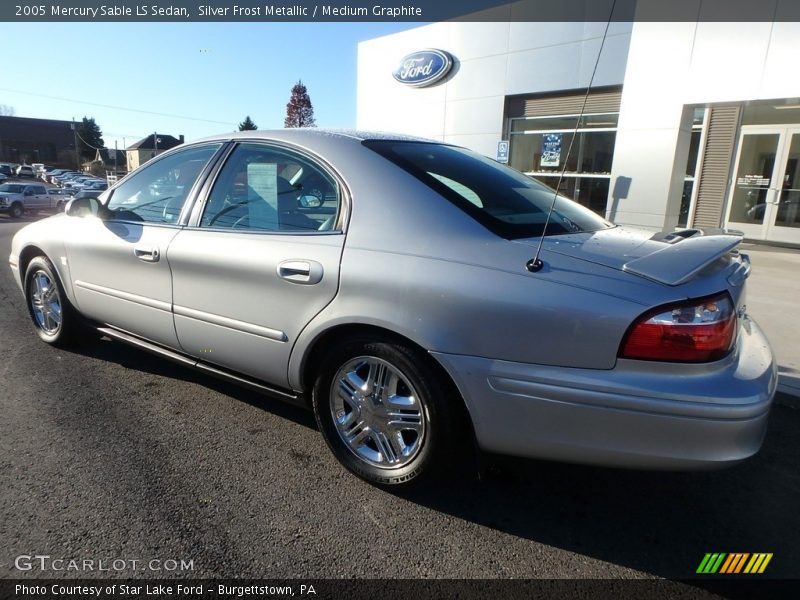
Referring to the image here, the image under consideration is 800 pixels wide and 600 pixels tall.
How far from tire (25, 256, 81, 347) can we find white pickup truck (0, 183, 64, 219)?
22.3 meters

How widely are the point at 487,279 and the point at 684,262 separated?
2.30 ft

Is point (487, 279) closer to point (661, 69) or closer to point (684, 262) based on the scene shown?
point (684, 262)

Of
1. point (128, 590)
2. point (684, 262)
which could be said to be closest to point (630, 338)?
point (684, 262)

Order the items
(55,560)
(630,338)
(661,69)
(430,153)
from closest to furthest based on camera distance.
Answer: (630,338)
(55,560)
(430,153)
(661,69)

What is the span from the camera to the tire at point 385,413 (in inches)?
85.2

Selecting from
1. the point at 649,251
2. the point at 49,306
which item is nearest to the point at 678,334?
the point at 649,251

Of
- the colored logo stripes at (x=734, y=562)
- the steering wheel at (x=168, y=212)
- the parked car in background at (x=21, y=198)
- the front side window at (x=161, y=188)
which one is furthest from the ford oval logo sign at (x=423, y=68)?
the parked car in background at (x=21, y=198)

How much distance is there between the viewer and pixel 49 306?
4125 millimetres

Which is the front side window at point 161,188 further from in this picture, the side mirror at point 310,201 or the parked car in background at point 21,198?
the parked car in background at point 21,198

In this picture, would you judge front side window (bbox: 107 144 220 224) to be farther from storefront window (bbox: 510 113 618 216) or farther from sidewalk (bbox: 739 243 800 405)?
storefront window (bbox: 510 113 618 216)

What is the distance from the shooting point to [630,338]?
1.79 metres

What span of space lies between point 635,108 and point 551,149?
9.84 ft

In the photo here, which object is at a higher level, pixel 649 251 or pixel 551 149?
pixel 551 149

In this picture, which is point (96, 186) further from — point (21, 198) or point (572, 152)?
point (572, 152)
